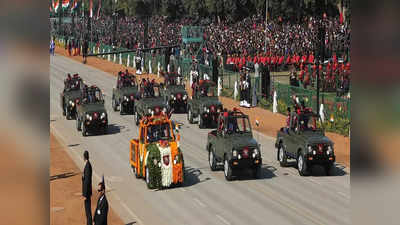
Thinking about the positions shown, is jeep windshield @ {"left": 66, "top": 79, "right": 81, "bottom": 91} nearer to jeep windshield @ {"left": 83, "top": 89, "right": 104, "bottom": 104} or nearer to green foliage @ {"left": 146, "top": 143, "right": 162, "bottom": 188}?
jeep windshield @ {"left": 83, "top": 89, "right": 104, "bottom": 104}

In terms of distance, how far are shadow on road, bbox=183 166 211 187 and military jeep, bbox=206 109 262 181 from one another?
0.66 m

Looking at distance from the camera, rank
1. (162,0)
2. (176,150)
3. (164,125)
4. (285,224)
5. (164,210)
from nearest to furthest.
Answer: (285,224), (164,210), (176,150), (164,125), (162,0)

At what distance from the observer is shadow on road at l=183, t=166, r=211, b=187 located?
79.5 ft

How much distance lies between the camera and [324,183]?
79.0 ft

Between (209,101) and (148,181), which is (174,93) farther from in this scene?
(148,181)

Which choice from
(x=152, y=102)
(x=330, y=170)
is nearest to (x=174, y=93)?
(x=152, y=102)

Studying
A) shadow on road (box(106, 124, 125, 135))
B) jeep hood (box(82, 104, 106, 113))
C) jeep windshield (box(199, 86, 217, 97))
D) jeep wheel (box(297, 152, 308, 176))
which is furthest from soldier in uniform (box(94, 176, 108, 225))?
jeep windshield (box(199, 86, 217, 97))

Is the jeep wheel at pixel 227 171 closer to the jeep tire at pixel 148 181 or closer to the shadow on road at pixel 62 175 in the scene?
the jeep tire at pixel 148 181

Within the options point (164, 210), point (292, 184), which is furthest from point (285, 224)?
point (292, 184)

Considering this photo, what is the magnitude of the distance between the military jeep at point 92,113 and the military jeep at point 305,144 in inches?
435

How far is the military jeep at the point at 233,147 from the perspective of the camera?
23.3m
